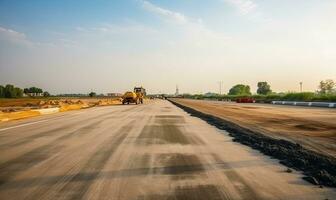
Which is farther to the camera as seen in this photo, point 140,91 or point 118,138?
point 140,91

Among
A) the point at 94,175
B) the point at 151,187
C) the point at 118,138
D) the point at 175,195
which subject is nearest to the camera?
the point at 175,195

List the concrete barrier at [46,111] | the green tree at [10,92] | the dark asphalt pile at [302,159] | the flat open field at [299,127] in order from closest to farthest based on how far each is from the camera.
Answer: the dark asphalt pile at [302,159]
the flat open field at [299,127]
the concrete barrier at [46,111]
the green tree at [10,92]

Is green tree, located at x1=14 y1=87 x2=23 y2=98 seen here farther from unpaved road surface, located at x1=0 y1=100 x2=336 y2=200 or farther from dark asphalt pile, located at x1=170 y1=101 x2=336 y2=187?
dark asphalt pile, located at x1=170 y1=101 x2=336 y2=187

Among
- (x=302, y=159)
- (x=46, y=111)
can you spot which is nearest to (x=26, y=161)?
(x=302, y=159)

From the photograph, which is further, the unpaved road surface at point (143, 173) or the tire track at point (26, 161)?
the tire track at point (26, 161)

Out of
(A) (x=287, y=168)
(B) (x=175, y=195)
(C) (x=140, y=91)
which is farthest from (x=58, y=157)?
(C) (x=140, y=91)

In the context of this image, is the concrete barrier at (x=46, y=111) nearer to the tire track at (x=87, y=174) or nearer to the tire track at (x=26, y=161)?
the tire track at (x=26, y=161)

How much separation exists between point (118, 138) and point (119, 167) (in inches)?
211

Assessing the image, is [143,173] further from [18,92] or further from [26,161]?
[18,92]

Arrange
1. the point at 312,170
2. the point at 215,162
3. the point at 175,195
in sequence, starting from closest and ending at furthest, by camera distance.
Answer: the point at 175,195
the point at 312,170
the point at 215,162

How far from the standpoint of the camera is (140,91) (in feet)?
233

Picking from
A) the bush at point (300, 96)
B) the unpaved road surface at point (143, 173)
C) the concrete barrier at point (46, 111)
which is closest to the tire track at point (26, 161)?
the unpaved road surface at point (143, 173)

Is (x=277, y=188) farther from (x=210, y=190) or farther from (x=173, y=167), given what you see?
(x=173, y=167)

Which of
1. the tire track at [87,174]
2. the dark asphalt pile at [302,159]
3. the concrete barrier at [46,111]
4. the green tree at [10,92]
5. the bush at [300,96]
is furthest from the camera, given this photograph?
the green tree at [10,92]
